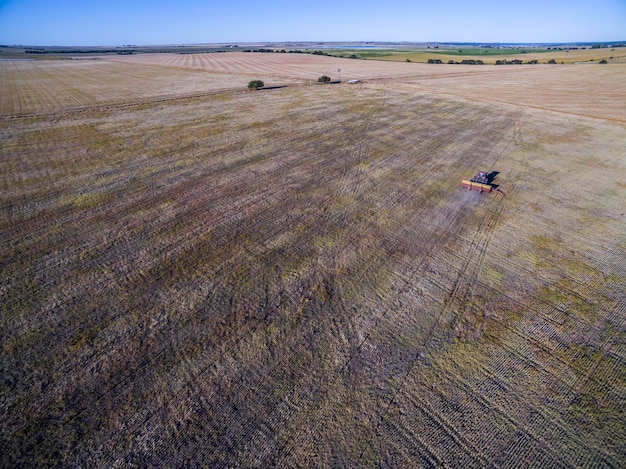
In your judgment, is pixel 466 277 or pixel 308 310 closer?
pixel 308 310

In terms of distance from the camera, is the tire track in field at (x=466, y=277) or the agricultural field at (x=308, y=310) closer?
the agricultural field at (x=308, y=310)

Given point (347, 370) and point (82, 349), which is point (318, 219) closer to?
point (347, 370)

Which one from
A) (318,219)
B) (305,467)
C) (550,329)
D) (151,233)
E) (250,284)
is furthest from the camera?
(318,219)

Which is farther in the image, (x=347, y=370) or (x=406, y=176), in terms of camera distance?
(x=406, y=176)

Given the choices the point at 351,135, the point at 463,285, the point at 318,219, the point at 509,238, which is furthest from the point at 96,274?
the point at 351,135

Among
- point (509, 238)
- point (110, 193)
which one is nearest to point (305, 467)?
point (509, 238)

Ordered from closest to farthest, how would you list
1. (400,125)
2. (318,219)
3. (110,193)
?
(318,219), (110,193), (400,125)

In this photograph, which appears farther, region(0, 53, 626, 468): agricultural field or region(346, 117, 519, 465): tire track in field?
region(346, 117, 519, 465): tire track in field
